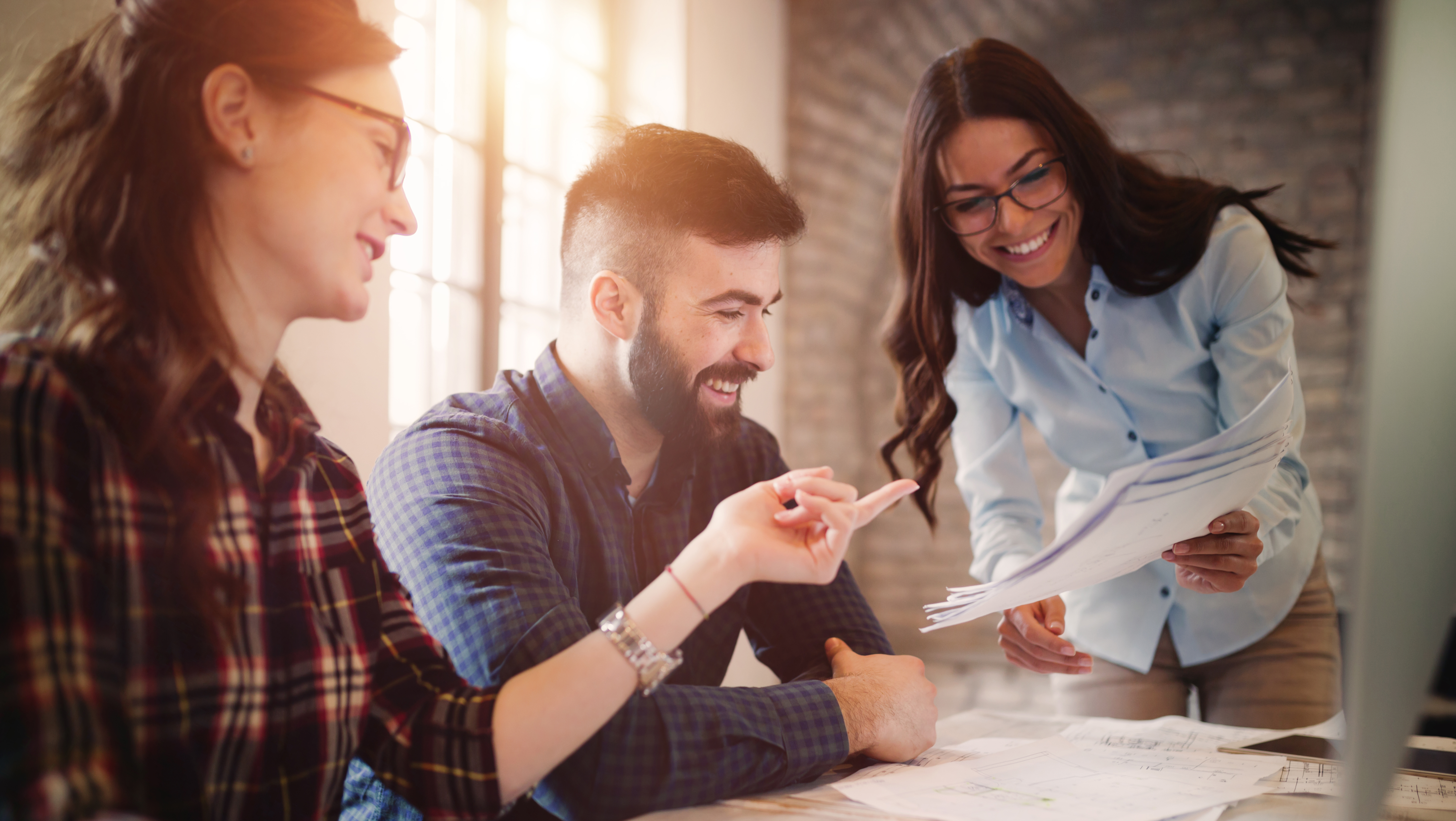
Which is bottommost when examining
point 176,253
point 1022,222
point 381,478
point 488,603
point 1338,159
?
point 488,603

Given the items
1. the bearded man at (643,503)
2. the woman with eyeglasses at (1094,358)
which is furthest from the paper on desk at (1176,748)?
the bearded man at (643,503)

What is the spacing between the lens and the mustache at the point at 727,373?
121 centimetres

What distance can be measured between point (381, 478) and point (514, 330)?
175 centimetres

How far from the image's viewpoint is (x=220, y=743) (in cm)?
70

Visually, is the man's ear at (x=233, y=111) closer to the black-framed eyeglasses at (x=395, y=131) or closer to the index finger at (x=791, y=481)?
the black-framed eyeglasses at (x=395, y=131)

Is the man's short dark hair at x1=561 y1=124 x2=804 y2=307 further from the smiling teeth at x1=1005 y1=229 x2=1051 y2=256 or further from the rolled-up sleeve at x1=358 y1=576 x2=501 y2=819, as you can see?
the rolled-up sleeve at x1=358 y1=576 x2=501 y2=819

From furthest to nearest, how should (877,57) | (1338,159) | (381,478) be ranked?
(877,57), (1338,159), (381,478)

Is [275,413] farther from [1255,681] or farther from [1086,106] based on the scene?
[1086,106]

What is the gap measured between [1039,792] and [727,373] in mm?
607

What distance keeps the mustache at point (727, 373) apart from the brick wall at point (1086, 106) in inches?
107

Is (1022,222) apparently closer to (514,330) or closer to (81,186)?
(81,186)

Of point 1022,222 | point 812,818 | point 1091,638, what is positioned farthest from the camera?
point 1091,638

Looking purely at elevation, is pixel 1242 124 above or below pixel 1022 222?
above

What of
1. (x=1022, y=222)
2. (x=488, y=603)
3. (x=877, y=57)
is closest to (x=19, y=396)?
(x=488, y=603)
